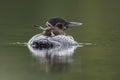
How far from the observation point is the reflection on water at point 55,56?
19.2 metres

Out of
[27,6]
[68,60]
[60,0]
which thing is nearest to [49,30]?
[68,60]

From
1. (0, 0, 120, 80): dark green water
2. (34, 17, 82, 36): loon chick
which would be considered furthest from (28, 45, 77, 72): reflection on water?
(34, 17, 82, 36): loon chick

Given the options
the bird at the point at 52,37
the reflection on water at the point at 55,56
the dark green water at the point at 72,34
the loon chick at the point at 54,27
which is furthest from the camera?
the loon chick at the point at 54,27

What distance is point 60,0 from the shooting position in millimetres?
42906

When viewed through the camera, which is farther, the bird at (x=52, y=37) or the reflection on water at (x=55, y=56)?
the bird at (x=52, y=37)

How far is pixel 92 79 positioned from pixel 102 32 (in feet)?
34.5

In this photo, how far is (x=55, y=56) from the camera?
825 inches

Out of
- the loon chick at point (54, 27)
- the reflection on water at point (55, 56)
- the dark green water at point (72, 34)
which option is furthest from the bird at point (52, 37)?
the dark green water at point (72, 34)

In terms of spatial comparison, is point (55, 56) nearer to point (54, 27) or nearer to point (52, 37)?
point (52, 37)

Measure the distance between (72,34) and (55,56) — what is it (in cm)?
634

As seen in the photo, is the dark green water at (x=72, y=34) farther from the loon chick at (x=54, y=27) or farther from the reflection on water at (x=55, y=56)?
the loon chick at (x=54, y=27)

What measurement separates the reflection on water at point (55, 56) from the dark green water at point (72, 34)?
0.18 m

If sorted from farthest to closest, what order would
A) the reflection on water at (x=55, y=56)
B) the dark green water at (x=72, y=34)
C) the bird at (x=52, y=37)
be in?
the bird at (x=52, y=37)
the reflection on water at (x=55, y=56)
the dark green water at (x=72, y=34)

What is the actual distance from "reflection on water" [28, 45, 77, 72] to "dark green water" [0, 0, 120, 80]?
18 centimetres
